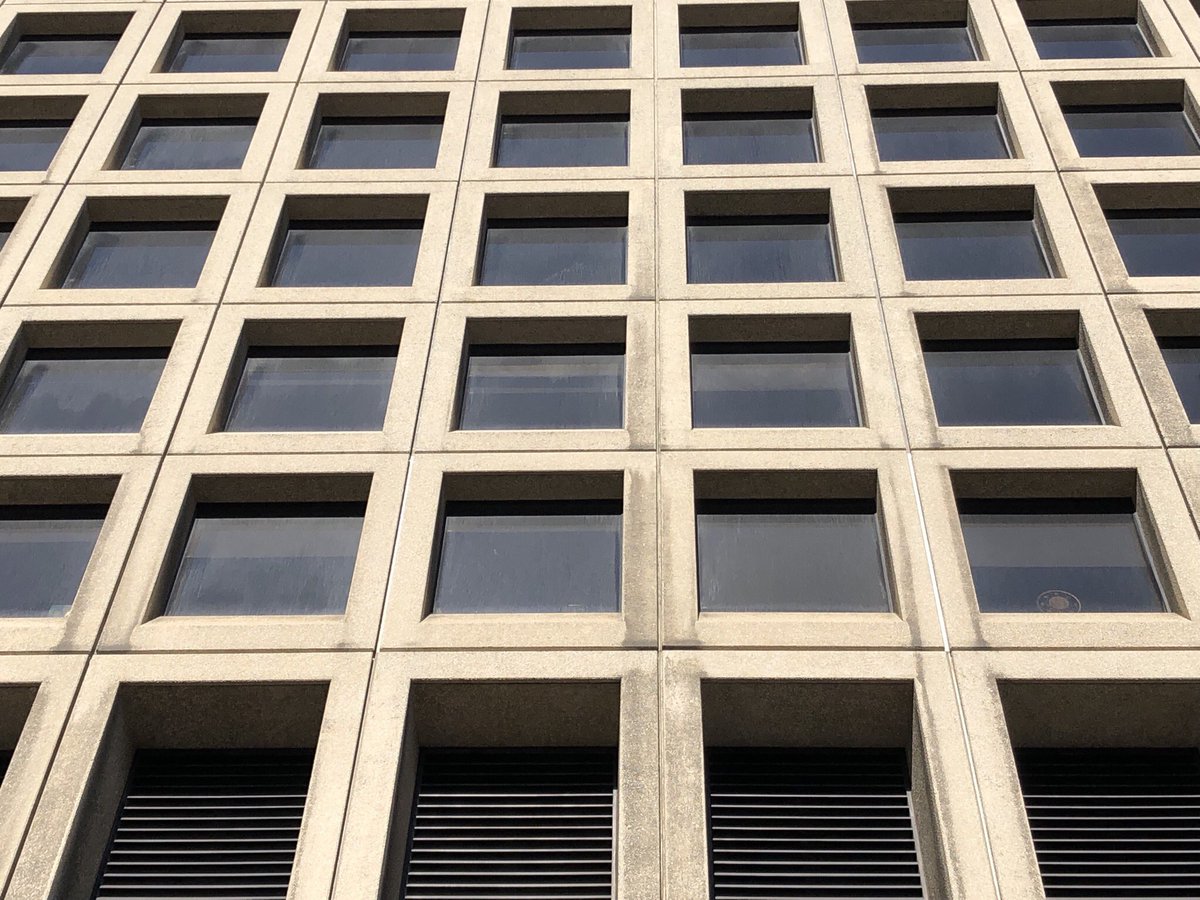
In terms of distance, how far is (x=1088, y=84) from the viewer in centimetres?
2012

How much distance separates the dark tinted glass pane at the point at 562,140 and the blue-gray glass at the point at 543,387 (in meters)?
4.85

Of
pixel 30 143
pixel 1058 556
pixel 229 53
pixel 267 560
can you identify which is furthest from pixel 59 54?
pixel 1058 556

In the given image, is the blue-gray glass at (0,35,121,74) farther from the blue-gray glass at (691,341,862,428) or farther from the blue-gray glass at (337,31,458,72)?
the blue-gray glass at (691,341,862,428)

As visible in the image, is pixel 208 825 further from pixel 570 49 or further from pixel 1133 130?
pixel 1133 130

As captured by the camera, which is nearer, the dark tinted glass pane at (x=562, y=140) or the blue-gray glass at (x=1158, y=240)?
the blue-gray glass at (x=1158, y=240)

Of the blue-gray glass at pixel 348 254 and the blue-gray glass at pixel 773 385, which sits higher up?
the blue-gray glass at pixel 348 254

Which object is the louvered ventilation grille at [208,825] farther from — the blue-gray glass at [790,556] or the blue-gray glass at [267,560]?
the blue-gray glass at [790,556]

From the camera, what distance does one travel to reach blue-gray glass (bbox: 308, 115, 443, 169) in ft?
65.3

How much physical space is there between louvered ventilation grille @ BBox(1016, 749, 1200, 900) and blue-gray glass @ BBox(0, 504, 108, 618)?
1090cm

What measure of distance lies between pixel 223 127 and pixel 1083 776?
684 inches

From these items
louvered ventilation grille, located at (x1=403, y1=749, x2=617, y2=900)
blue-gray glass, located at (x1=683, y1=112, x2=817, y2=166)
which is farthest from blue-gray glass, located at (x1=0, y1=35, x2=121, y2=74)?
louvered ventilation grille, located at (x1=403, y1=749, x2=617, y2=900)

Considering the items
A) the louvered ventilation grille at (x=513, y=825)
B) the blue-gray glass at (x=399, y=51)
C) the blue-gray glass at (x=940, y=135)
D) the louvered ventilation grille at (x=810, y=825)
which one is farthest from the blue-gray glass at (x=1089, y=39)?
the louvered ventilation grille at (x=513, y=825)

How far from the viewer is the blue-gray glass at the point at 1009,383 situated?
1520 cm

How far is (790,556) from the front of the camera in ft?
45.6
